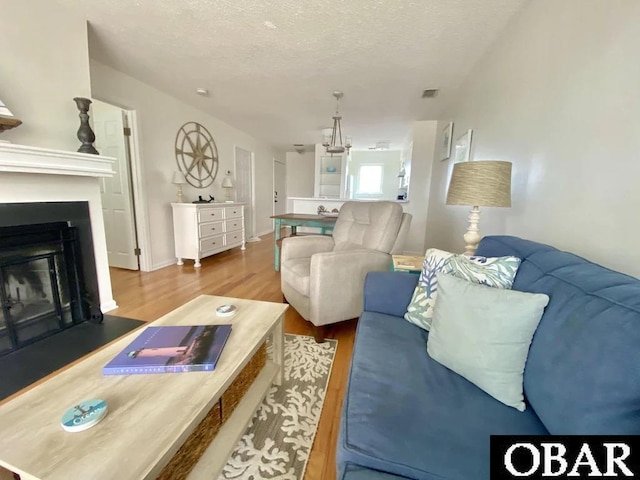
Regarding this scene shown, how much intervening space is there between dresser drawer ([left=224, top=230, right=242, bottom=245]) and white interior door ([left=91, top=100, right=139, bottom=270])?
4.11ft

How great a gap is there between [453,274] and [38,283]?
2539mm

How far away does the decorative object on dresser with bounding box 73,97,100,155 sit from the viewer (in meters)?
1.82

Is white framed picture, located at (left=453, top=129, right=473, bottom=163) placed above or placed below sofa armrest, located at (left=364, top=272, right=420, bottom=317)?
above

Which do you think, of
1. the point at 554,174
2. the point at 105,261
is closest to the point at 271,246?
the point at 105,261

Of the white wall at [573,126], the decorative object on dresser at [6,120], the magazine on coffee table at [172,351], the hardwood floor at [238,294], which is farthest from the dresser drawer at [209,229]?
the white wall at [573,126]

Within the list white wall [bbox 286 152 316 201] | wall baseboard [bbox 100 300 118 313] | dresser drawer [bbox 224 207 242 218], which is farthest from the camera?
white wall [bbox 286 152 316 201]

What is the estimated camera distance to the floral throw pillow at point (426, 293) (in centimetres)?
119

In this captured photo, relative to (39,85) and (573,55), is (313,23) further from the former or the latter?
(39,85)

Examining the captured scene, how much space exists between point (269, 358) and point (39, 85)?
226cm

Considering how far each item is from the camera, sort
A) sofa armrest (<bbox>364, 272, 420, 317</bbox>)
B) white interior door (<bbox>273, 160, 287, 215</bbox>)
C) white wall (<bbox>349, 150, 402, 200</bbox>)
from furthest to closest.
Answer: white wall (<bbox>349, 150, 402, 200</bbox>)
white interior door (<bbox>273, 160, 287, 215</bbox>)
sofa armrest (<bbox>364, 272, 420, 317</bbox>)

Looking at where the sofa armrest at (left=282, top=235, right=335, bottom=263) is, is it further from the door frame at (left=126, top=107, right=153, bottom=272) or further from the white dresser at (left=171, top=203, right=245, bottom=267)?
the door frame at (left=126, top=107, right=153, bottom=272)

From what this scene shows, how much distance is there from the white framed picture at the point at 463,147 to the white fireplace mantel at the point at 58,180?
3116mm

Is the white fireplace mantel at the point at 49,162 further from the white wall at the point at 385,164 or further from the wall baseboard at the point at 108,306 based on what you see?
the white wall at the point at 385,164

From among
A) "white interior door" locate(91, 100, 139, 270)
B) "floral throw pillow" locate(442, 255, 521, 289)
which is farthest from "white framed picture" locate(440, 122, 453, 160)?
"white interior door" locate(91, 100, 139, 270)
